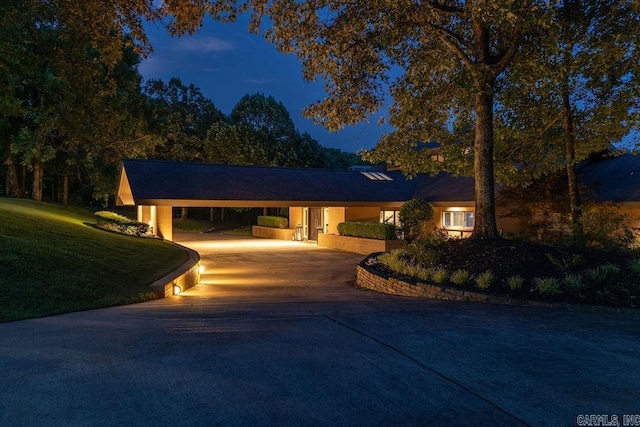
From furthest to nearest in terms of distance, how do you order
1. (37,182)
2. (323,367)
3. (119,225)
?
(37,182), (119,225), (323,367)

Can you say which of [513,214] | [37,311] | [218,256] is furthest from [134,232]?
[513,214]

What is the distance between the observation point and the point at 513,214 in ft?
62.9

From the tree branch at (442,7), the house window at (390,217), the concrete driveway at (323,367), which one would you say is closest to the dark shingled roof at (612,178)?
the tree branch at (442,7)

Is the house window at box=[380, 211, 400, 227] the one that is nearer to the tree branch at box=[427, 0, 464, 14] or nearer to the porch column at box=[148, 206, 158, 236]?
the porch column at box=[148, 206, 158, 236]

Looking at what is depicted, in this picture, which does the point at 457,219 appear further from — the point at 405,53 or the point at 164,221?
the point at 164,221

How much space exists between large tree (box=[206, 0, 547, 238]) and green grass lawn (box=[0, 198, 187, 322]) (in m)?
6.29

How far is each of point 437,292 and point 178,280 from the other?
6611 mm

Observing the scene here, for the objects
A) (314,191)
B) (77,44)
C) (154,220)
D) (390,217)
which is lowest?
(154,220)

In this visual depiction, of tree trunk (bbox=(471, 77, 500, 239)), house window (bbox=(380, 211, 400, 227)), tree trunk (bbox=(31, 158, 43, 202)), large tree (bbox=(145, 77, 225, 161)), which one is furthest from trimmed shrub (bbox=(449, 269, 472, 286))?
large tree (bbox=(145, 77, 225, 161))

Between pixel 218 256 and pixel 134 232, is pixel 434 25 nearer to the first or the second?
pixel 218 256

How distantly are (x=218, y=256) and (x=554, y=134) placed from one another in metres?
14.9

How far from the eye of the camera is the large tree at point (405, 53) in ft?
35.3

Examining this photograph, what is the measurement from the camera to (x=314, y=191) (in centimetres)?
2769

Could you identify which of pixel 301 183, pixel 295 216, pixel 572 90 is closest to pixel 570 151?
pixel 572 90
